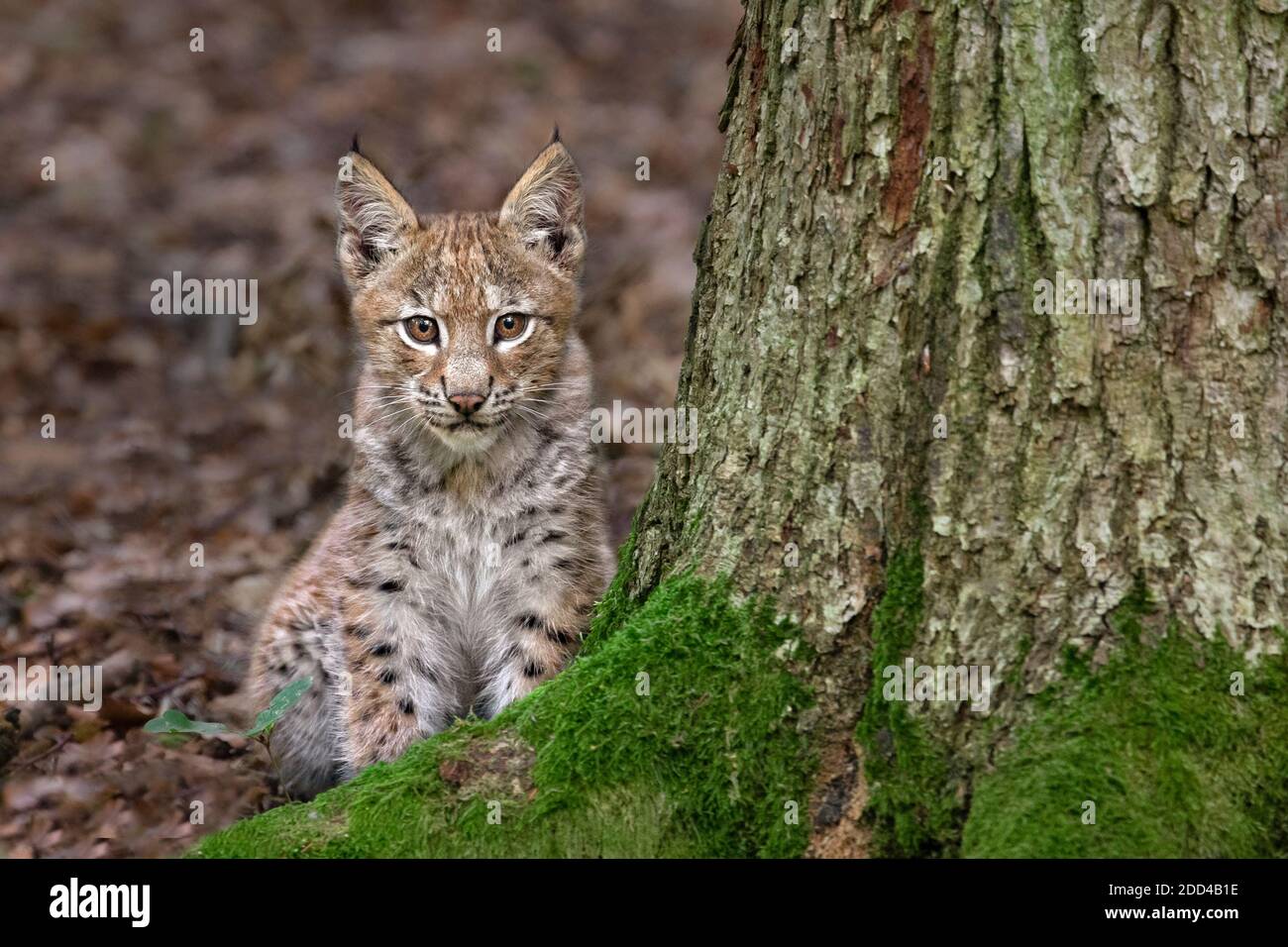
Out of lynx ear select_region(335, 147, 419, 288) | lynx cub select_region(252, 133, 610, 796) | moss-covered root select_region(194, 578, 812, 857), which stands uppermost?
lynx ear select_region(335, 147, 419, 288)

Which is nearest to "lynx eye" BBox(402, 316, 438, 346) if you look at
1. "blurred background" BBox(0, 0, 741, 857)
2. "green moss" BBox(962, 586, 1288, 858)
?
"blurred background" BBox(0, 0, 741, 857)

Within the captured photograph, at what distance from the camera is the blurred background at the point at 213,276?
5684 mm

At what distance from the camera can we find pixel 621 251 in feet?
30.5

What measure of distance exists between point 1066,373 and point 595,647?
5.51 feet

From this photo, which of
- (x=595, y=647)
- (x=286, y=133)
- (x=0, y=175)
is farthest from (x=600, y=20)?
(x=595, y=647)

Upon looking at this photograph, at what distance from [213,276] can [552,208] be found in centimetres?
486

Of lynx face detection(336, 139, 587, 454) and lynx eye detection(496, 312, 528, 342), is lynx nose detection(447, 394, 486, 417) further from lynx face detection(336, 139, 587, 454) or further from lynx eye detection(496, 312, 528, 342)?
lynx eye detection(496, 312, 528, 342)

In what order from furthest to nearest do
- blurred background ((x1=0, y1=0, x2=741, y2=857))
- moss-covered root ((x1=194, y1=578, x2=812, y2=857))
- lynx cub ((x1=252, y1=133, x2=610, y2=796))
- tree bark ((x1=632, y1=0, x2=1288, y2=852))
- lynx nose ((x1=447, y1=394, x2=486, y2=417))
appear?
blurred background ((x1=0, y1=0, x2=741, y2=857)) < lynx cub ((x1=252, y1=133, x2=610, y2=796)) < lynx nose ((x1=447, y1=394, x2=486, y2=417)) < moss-covered root ((x1=194, y1=578, x2=812, y2=857)) < tree bark ((x1=632, y1=0, x2=1288, y2=852))

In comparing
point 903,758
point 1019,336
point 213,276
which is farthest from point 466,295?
point 213,276

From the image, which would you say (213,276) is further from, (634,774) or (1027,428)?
(1027,428)

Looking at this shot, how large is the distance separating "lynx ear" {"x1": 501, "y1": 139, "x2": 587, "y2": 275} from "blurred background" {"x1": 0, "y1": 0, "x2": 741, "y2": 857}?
427 millimetres

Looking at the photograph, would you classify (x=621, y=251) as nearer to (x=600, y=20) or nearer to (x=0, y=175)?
(x=600, y=20)

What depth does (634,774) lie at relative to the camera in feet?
12.1

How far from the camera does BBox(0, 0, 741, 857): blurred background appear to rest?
5684 millimetres
